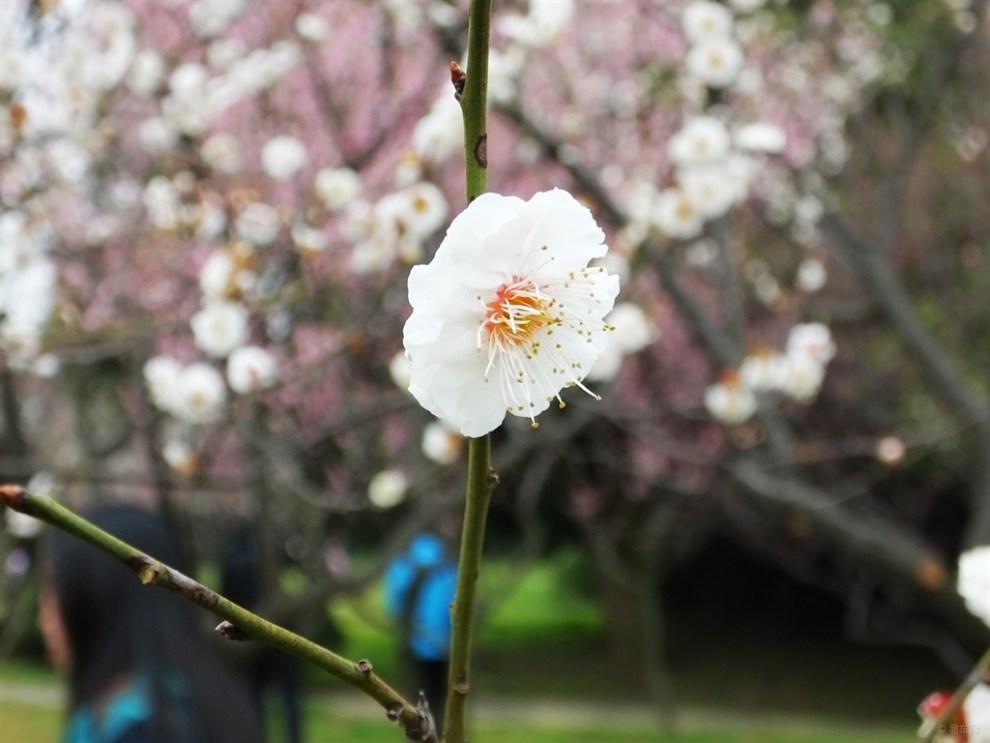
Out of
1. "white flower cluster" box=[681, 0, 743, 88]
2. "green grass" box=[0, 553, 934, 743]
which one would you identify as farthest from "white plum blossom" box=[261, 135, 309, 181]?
"green grass" box=[0, 553, 934, 743]

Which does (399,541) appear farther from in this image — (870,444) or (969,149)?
→ (969,149)

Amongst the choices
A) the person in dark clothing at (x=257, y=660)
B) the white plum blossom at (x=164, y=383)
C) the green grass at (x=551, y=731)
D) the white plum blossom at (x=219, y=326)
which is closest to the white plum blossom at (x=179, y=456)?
the white plum blossom at (x=164, y=383)

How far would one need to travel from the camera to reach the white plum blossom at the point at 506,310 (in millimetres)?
673

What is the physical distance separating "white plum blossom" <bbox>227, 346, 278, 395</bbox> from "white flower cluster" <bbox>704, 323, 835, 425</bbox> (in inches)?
60.2

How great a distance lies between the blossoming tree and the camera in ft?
8.57

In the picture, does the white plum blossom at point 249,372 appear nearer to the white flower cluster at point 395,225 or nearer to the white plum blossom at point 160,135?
the white flower cluster at point 395,225

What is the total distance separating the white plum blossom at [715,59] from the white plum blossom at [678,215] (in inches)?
18.7

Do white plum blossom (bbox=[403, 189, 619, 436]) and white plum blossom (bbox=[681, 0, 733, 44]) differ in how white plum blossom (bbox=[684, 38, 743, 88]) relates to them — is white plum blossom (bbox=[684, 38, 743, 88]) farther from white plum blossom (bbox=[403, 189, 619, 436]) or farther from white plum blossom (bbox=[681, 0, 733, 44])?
white plum blossom (bbox=[403, 189, 619, 436])

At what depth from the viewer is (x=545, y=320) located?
788 mm

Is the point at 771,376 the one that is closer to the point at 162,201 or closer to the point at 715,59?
the point at 715,59

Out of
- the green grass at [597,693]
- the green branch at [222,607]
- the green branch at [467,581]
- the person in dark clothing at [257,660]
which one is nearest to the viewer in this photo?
the green branch at [222,607]

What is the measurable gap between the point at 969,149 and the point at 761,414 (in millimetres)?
3319

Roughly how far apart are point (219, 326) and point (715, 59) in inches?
74.1

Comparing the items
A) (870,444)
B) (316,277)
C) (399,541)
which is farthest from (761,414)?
(870,444)
